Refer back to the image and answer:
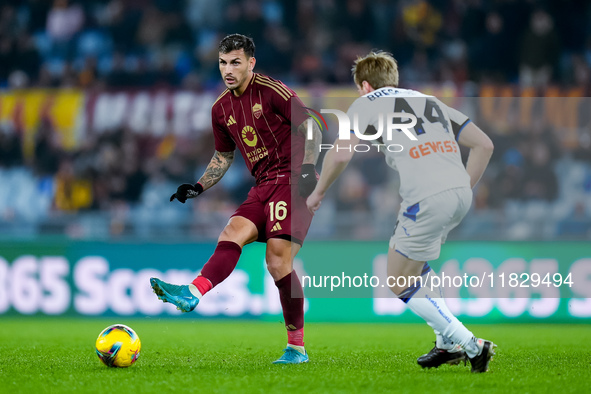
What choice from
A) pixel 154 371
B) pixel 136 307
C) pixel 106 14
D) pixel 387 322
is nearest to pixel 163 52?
pixel 106 14

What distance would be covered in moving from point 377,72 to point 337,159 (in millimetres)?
693

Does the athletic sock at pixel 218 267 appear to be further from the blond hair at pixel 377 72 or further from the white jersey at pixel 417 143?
the blond hair at pixel 377 72

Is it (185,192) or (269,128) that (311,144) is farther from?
(185,192)

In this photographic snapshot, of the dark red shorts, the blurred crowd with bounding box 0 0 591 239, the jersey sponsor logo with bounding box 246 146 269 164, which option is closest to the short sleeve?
the jersey sponsor logo with bounding box 246 146 269 164

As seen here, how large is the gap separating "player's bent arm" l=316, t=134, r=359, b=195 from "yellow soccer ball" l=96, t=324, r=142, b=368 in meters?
1.70

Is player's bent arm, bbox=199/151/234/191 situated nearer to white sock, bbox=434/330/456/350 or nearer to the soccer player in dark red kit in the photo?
the soccer player in dark red kit

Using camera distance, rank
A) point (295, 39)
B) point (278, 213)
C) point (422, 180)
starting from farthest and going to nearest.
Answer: point (295, 39)
point (278, 213)
point (422, 180)

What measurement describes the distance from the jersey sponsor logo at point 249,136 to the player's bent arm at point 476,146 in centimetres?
150

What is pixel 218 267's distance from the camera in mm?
5285

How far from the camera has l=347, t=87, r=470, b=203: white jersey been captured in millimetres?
4969

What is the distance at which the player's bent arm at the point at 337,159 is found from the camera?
4.95m

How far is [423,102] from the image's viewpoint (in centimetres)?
513

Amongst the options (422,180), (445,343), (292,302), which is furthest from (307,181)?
(445,343)

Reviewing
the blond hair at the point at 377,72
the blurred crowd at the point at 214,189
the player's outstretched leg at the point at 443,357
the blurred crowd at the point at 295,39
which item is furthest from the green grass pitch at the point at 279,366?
the blurred crowd at the point at 295,39
